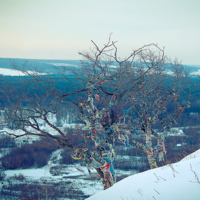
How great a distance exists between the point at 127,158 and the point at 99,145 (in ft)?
37.3

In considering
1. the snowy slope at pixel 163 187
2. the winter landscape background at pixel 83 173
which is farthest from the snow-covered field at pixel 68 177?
the snowy slope at pixel 163 187

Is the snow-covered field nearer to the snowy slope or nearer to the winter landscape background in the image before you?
the winter landscape background

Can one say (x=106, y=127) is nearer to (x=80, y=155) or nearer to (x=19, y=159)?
(x=80, y=155)

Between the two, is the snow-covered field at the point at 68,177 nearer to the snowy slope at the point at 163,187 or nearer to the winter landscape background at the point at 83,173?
the winter landscape background at the point at 83,173

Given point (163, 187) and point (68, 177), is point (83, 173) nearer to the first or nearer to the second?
point (68, 177)

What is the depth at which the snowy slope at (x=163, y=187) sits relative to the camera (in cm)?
262

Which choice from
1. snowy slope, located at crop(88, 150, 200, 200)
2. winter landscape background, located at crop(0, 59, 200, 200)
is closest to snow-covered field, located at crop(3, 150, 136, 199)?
winter landscape background, located at crop(0, 59, 200, 200)

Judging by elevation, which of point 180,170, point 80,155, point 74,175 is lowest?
point 74,175

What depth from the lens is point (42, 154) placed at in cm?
1636

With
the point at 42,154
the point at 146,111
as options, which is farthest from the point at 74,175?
the point at 146,111

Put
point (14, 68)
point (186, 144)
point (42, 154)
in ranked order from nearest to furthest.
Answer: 1. point (14, 68)
2. point (42, 154)
3. point (186, 144)

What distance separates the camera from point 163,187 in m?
2.98

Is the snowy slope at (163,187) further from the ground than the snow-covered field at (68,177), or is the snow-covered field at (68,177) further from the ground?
the snowy slope at (163,187)

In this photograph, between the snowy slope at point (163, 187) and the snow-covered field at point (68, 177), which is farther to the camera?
the snow-covered field at point (68, 177)
